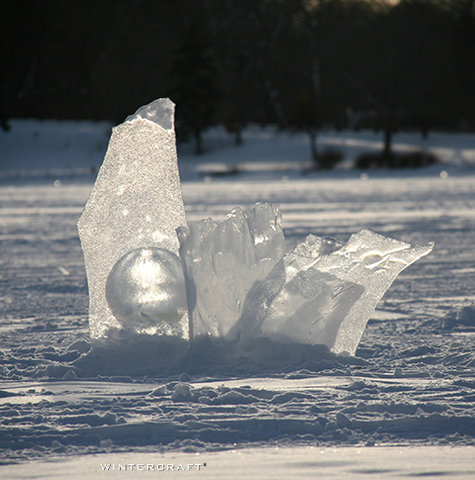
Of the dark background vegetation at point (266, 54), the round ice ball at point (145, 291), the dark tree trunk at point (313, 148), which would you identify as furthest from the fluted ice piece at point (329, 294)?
Answer: the dark background vegetation at point (266, 54)

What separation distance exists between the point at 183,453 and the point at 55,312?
9.83 feet

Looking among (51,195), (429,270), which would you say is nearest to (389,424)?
(429,270)

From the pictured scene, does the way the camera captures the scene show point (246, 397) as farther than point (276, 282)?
No

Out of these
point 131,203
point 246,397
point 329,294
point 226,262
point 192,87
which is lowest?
point 246,397

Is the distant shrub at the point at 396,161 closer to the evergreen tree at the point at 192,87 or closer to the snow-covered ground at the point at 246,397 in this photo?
the evergreen tree at the point at 192,87

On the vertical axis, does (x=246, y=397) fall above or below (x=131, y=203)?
below

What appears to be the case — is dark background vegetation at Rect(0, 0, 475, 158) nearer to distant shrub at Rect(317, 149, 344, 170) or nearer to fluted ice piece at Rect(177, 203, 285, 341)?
distant shrub at Rect(317, 149, 344, 170)

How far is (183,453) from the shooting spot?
2791 millimetres

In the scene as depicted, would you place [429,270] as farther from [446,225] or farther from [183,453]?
[183,453]

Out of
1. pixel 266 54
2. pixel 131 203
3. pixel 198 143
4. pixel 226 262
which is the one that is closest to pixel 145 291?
pixel 226 262

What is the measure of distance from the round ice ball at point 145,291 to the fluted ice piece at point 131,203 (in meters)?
0.14

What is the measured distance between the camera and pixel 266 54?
44.8 metres

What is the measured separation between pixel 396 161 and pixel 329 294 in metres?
28.8

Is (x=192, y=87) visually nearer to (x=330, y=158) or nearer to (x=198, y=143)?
(x=198, y=143)
